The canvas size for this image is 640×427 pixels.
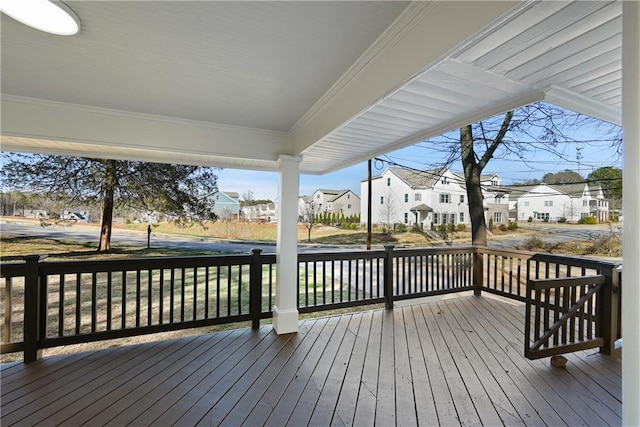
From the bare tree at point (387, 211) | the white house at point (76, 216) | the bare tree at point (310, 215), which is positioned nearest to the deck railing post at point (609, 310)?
the bare tree at point (387, 211)

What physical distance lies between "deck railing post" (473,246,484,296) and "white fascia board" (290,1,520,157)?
4.21 metres

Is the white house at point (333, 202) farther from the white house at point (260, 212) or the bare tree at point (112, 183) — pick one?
the bare tree at point (112, 183)

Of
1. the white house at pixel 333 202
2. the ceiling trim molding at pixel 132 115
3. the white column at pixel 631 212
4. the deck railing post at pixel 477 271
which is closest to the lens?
the white column at pixel 631 212

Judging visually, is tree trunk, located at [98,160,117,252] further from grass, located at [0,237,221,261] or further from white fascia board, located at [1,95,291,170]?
white fascia board, located at [1,95,291,170]

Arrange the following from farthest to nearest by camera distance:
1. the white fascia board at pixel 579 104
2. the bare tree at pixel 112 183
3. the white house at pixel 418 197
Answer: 1. the white house at pixel 418 197
2. the bare tree at pixel 112 183
3. the white fascia board at pixel 579 104

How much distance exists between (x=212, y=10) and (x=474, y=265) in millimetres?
5410

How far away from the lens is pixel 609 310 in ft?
9.07

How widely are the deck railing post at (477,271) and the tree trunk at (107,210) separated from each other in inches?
256

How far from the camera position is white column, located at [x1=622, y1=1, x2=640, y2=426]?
66 centimetres

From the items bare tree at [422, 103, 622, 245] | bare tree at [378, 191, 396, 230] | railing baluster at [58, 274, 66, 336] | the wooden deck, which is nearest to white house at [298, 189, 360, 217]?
bare tree at [378, 191, 396, 230]

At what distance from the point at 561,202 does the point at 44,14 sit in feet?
20.5

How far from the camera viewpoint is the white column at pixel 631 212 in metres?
0.66

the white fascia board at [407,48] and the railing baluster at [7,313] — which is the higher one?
the white fascia board at [407,48]

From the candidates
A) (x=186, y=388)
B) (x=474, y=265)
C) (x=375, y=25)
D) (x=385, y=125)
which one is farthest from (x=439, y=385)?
(x=474, y=265)
